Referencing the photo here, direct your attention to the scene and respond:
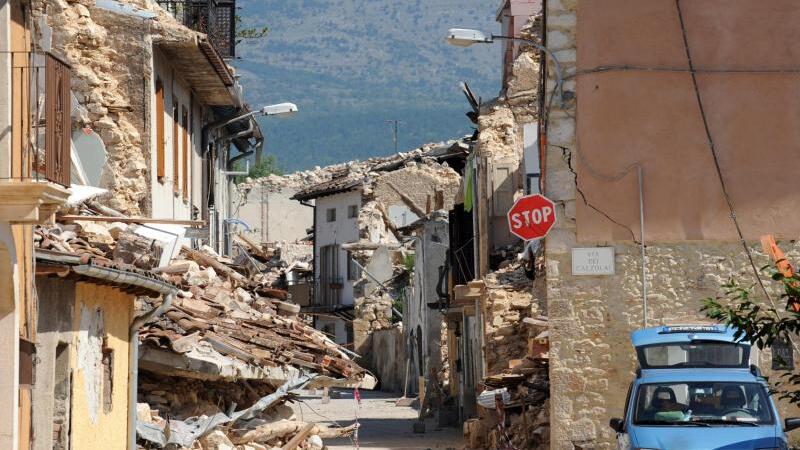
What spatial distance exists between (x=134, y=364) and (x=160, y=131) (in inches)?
330

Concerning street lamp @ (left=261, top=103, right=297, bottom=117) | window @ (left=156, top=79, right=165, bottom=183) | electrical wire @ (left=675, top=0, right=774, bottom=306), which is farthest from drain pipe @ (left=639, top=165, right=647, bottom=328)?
street lamp @ (left=261, top=103, right=297, bottom=117)

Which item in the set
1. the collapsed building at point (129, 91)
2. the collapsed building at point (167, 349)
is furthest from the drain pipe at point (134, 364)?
the collapsed building at point (129, 91)

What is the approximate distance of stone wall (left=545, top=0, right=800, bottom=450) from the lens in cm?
2191

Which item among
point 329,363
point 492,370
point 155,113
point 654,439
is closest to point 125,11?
point 155,113

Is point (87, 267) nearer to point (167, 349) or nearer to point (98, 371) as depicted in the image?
point (98, 371)

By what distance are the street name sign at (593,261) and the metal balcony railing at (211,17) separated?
1050cm

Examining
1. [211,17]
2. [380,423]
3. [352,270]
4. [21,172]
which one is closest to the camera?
[21,172]

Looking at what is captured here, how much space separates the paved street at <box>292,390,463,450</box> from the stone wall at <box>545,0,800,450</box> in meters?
4.36

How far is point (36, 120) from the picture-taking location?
558 inches

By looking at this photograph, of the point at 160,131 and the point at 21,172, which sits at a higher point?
the point at 160,131

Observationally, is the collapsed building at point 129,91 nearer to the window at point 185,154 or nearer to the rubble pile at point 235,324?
the window at point 185,154

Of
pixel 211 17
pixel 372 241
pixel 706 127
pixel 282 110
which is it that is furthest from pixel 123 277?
pixel 372 241

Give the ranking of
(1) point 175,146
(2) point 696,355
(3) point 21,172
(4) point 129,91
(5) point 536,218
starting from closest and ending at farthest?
1. (3) point 21,172
2. (2) point 696,355
3. (5) point 536,218
4. (4) point 129,91
5. (1) point 175,146

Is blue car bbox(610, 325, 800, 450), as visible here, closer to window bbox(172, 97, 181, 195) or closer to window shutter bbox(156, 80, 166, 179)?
window shutter bbox(156, 80, 166, 179)
